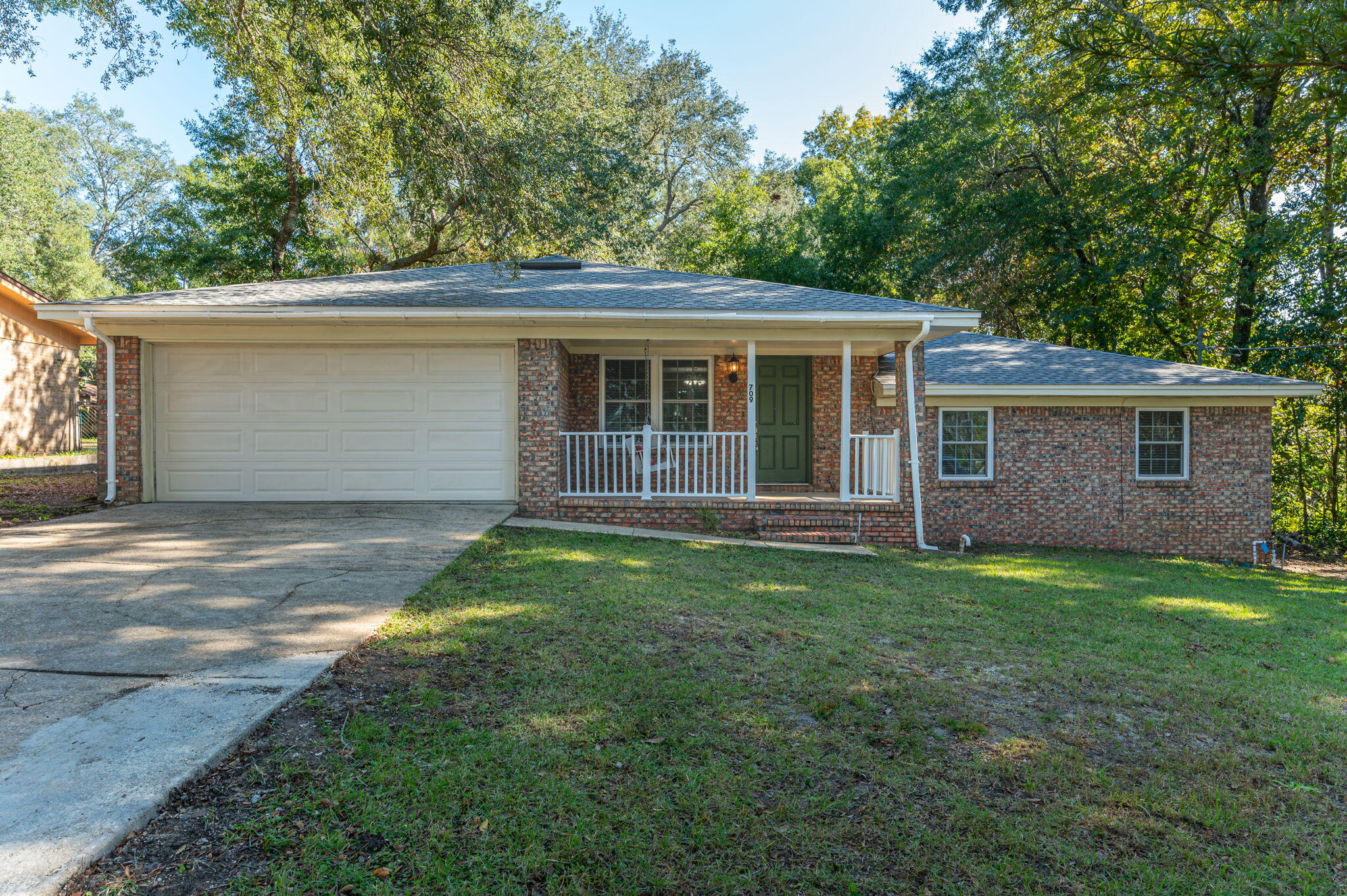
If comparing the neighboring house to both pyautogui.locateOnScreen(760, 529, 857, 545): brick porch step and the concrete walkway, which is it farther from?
pyautogui.locateOnScreen(760, 529, 857, 545): brick porch step

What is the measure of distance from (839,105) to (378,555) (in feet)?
99.3

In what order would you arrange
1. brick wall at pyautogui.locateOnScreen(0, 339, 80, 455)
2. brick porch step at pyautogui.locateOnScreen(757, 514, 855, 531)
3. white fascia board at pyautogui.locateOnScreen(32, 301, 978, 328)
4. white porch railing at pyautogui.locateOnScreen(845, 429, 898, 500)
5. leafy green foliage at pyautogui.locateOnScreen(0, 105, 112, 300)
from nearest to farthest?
1. white fascia board at pyautogui.locateOnScreen(32, 301, 978, 328)
2. brick porch step at pyautogui.locateOnScreen(757, 514, 855, 531)
3. white porch railing at pyautogui.locateOnScreen(845, 429, 898, 500)
4. brick wall at pyautogui.locateOnScreen(0, 339, 80, 455)
5. leafy green foliage at pyautogui.locateOnScreen(0, 105, 112, 300)

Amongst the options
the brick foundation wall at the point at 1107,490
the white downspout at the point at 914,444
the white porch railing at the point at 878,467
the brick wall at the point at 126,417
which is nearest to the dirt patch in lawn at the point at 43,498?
the brick wall at the point at 126,417

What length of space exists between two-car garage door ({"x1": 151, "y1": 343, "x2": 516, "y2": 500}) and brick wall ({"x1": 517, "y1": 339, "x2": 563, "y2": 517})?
290 millimetres

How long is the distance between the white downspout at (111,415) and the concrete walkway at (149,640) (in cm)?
120

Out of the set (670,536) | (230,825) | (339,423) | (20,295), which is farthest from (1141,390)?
(20,295)

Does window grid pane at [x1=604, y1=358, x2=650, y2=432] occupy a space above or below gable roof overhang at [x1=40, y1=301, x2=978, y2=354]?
below

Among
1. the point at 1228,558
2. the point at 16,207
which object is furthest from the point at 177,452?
Answer: the point at 16,207

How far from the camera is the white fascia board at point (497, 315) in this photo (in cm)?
851

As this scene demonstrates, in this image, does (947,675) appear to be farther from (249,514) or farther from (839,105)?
(839,105)

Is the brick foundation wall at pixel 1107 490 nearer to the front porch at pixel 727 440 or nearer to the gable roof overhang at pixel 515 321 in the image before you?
the front porch at pixel 727 440

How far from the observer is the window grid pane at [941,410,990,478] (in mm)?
11539

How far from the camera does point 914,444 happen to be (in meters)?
9.46

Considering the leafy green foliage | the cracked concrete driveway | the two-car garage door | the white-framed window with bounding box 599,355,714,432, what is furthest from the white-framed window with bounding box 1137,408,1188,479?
the leafy green foliage
